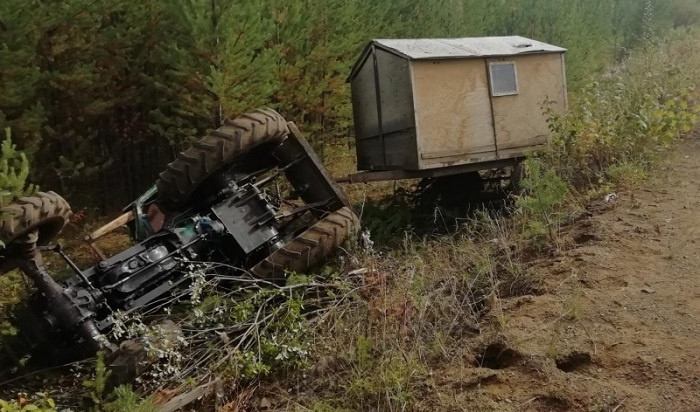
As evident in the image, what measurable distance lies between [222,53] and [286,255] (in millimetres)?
4546

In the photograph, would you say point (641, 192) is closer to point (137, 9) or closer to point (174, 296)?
point (174, 296)

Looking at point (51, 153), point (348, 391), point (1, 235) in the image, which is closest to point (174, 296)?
point (1, 235)

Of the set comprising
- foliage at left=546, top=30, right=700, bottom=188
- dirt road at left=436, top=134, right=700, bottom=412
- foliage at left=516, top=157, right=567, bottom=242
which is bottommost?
dirt road at left=436, top=134, right=700, bottom=412

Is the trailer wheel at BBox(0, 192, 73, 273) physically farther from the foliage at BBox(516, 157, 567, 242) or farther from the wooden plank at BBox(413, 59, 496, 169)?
the wooden plank at BBox(413, 59, 496, 169)

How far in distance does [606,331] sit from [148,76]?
7980 mm

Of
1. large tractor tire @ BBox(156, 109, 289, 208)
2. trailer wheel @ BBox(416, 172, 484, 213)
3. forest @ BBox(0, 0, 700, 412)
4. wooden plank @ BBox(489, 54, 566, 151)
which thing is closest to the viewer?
forest @ BBox(0, 0, 700, 412)

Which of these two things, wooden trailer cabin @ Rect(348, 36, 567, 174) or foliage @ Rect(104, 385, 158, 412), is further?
wooden trailer cabin @ Rect(348, 36, 567, 174)

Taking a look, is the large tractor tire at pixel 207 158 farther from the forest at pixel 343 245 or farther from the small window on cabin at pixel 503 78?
the small window on cabin at pixel 503 78

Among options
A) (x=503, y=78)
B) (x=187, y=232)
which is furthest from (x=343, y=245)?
(x=503, y=78)

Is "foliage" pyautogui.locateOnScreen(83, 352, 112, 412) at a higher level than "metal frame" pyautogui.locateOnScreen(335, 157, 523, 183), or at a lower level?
lower

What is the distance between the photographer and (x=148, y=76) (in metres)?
9.20

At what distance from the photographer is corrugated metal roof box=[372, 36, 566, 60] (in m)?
7.63

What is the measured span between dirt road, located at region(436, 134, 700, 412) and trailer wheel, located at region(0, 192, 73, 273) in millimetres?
2788

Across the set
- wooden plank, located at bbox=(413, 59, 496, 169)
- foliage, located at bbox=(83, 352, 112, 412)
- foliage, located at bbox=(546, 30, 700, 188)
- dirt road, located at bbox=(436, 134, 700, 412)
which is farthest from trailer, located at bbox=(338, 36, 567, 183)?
foliage, located at bbox=(83, 352, 112, 412)
